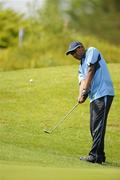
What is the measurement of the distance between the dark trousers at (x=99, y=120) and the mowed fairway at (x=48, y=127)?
0.27m

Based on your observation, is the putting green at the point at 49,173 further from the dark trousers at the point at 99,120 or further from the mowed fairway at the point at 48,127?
the dark trousers at the point at 99,120

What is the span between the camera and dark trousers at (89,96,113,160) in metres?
10.9

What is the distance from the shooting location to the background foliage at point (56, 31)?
20.8m

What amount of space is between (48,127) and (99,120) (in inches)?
115

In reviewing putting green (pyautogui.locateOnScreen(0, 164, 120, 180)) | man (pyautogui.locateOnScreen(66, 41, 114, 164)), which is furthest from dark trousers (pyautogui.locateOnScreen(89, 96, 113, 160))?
putting green (pyautogui.locateOnScreen(0, 164, 120, 180))

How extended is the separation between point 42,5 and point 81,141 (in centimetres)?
1835

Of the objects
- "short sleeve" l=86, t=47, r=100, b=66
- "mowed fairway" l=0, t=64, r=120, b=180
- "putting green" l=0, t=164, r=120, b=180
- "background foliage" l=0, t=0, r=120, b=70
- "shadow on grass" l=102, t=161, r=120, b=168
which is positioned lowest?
"shadow on grass" l=102, t=161, r=120, b=168

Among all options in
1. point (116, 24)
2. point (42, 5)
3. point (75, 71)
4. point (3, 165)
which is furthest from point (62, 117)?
point (42, 5)

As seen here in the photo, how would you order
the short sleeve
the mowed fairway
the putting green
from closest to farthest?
the putting green < the mowed fairway < the short sleeve

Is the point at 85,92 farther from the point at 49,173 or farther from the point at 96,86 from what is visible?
the point at 49,173

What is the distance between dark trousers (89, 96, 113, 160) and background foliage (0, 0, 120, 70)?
901cm

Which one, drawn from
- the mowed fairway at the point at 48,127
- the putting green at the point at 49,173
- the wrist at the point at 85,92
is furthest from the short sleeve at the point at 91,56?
the putting green at the point at 49,173

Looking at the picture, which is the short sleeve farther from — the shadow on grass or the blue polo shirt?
the shadow on grass

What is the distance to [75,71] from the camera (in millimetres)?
17594
